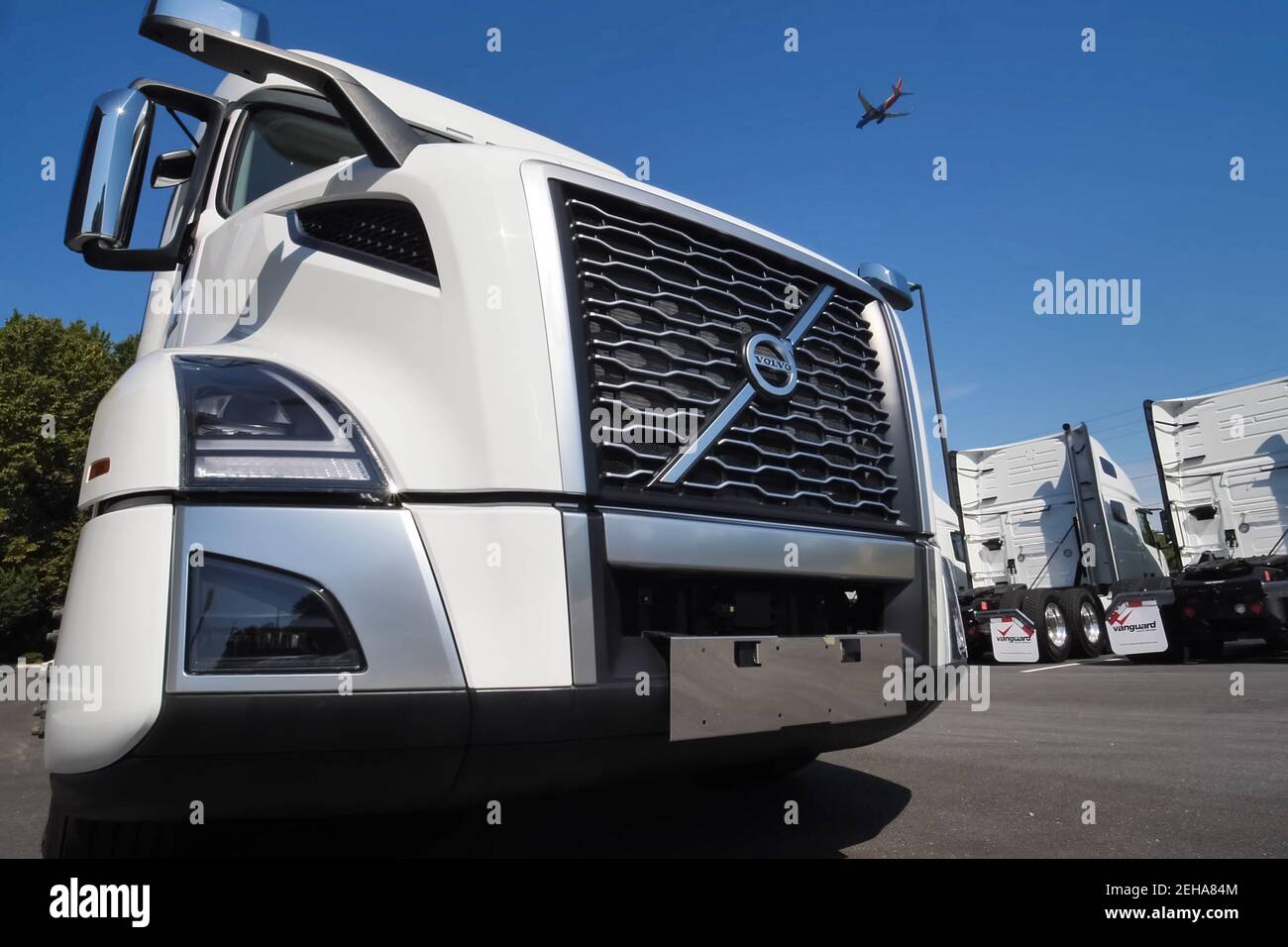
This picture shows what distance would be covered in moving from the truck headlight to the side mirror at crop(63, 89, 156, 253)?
924mm

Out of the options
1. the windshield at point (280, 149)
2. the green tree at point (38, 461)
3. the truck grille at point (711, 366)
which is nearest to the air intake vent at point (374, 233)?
the truck grille at point (711, 366)

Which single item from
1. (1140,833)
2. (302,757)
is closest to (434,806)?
(302,757)

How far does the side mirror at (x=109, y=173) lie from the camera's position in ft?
8.45

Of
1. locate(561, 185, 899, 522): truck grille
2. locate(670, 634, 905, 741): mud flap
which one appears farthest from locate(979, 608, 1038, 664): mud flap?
locate(670, 634, 905, 741): mud flap

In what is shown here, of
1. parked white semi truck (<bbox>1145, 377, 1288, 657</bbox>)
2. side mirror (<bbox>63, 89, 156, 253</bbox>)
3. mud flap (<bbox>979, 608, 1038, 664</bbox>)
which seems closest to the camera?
side mirror (<bbox>63, 89, 156, 253</bbox>)

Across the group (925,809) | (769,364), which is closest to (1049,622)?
(925,809)

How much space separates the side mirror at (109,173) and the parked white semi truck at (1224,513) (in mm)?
12050

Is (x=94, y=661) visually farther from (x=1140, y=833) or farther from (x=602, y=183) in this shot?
(x=1140, y=833)

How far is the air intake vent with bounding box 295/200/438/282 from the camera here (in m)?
2.15

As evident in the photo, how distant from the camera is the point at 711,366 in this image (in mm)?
2330

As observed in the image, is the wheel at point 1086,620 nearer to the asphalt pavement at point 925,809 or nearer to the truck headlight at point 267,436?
the asphalt pavement at point 925,809

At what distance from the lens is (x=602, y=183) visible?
7.63 feet

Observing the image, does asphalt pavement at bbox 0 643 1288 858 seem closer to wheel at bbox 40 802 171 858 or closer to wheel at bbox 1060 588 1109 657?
wheel at bbox 40 802 171 858

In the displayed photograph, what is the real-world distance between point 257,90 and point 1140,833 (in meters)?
3.95
